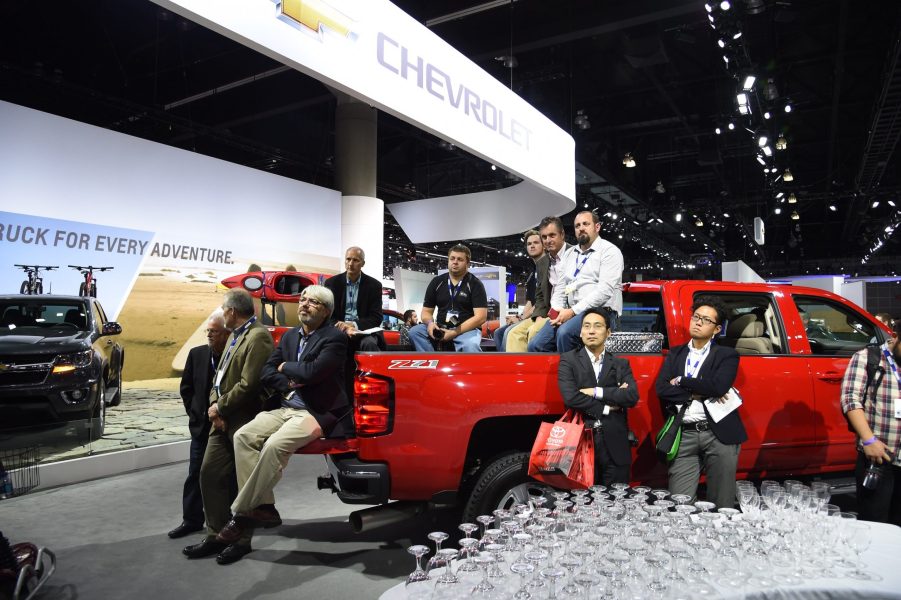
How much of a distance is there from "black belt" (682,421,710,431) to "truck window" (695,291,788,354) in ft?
3.42

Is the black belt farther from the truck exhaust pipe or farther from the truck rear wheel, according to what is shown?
the truck exhaust pipe

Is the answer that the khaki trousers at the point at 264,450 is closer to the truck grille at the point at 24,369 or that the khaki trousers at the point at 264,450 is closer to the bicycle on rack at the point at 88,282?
the truck grille at the point at 24,369

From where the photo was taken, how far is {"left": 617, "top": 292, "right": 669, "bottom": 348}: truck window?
175 inches

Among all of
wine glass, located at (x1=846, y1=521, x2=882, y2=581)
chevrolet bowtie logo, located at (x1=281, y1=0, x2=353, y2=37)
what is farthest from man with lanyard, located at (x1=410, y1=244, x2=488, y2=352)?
wine glass, located at (x1=846, y1=521, x2=882, y2=581)

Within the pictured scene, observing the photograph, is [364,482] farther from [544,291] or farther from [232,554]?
[544,291]

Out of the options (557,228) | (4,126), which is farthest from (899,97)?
(4,126)

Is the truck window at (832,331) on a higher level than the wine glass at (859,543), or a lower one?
higher

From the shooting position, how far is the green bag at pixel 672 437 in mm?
3098

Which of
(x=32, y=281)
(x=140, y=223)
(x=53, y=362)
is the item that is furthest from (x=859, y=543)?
(x=140, y=223)

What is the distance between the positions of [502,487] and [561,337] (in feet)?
3.44

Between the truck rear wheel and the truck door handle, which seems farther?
the truck door handle

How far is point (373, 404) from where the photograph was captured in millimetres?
3006

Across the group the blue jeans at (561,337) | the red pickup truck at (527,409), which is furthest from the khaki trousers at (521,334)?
the red pickup truck at (527,409)

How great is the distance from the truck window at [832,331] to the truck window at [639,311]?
974mm
